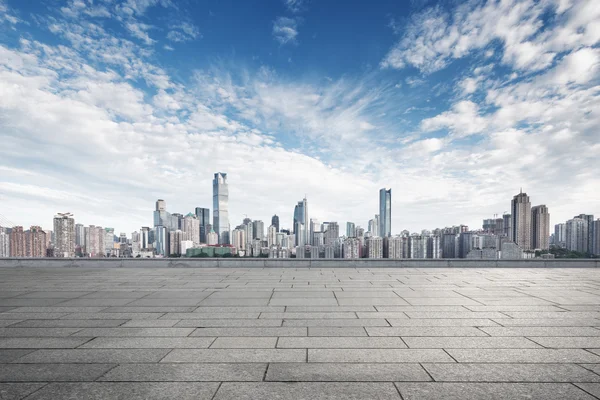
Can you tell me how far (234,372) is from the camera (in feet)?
15.4

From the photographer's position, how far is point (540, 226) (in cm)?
5200

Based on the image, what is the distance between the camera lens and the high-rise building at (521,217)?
170ft

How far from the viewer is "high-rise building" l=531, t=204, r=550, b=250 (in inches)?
1991

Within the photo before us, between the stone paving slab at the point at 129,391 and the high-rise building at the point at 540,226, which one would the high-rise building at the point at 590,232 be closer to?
the high-rise building at the point at 540,226

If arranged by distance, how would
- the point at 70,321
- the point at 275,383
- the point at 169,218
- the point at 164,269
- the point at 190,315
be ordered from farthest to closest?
the point at 169,218
the point at 164,269
the point at 190,315
the point at 70,321
the point at 275,383

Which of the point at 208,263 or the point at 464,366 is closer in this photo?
the point at 464,366

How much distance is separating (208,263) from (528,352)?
52.6ft

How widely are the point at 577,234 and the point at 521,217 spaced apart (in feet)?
28.0

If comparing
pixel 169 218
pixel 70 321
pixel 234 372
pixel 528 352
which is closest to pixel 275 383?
pixel 234 372

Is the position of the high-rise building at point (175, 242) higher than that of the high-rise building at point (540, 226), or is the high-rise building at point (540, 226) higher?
the high-rise building at point (540, 226)

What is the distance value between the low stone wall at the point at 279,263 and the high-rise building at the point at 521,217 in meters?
38.0

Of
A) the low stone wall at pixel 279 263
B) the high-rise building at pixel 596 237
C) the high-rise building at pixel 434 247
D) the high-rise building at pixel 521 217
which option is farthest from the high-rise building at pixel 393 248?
the low stone wall at pixel 279 263

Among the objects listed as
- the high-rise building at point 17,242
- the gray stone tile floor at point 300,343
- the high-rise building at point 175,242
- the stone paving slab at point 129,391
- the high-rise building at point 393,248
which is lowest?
the high-rise building at point 175,242

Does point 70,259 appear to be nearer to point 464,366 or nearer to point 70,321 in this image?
point 70,321
